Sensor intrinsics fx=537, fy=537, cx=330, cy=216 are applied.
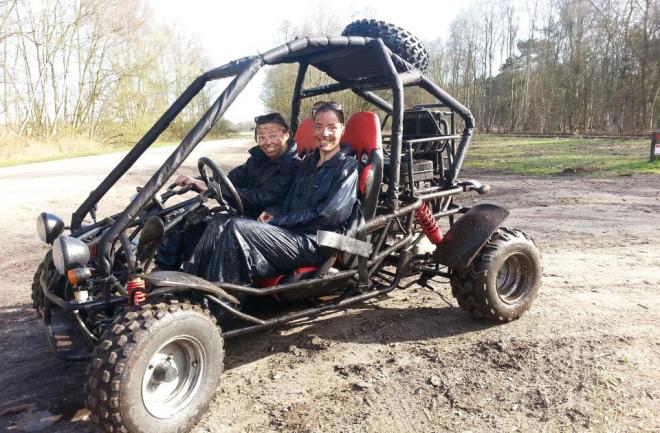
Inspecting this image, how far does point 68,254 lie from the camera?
2604 millimetres

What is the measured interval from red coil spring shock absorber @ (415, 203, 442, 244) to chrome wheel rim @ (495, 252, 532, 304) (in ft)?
1.85

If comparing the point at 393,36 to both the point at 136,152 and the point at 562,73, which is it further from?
the point at 562,73

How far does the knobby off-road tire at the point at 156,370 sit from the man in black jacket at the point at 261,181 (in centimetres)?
108

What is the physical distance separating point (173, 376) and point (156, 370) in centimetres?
9

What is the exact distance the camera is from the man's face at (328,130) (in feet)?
11.9

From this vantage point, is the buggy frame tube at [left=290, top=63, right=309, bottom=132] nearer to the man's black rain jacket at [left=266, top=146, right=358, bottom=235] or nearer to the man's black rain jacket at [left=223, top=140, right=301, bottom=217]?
the man's black rain jacket at [left=223, top=140, right=301, bottom=217]

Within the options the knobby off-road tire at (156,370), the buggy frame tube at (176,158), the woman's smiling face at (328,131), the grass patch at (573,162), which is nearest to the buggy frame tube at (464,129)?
the woman's smiling face at (328,131)

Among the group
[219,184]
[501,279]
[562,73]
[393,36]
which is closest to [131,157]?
[219,184]

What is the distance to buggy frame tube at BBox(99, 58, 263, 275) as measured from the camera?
270cm

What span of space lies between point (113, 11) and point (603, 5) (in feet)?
97.1

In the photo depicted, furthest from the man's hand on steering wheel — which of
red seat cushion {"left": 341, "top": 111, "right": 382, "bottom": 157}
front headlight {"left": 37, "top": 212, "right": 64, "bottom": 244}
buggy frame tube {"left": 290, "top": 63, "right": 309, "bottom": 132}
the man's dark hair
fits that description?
buggy frame tube {"left": 290, "top": 63, "right": 309, "bottom": 132}

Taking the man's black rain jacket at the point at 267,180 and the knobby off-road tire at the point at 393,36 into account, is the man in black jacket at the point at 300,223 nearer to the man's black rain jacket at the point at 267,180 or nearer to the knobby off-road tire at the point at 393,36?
the man's black rain jacket at the point at 267,180

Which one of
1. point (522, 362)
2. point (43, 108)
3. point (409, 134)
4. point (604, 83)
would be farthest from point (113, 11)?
point (604, 83)

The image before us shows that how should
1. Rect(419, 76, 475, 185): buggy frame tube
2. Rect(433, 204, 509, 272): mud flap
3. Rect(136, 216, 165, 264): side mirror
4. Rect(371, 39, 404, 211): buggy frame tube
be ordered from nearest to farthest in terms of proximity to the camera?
Rect(136, 216, 165, 264): side mirror
Rect(371, 39, 404, 211): buggy frame tube
Rect(433, 204, 509, 272): mud flap
Rect(419, 76, 475, 185): buggy frame tube
